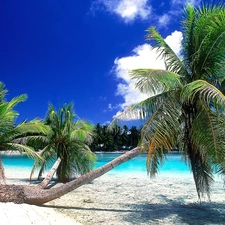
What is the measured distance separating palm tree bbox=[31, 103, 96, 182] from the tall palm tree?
5.07 metres

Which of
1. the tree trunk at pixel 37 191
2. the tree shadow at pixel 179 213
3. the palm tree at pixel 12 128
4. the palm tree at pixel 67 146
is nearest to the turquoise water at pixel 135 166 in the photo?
the palm tree at pixel 67 146

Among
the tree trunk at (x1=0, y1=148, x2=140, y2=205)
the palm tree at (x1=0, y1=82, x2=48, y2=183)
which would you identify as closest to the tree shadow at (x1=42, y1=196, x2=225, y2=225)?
the tree trunk at (x1=0, y1=148, x2=140, y2=205)

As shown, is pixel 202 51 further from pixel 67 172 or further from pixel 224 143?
pixel 67 172

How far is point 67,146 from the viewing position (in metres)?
11.5

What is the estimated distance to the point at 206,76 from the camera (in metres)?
6.63

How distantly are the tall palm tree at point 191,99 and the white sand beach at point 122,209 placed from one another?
3.29ft

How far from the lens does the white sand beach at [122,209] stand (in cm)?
561

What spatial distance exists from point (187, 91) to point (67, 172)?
25.9 feet

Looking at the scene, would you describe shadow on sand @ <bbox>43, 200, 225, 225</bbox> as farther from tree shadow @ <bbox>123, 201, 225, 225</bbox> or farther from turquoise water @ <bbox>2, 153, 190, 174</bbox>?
turquoise water @ <bbox>2, 153, 190, 174</bbox>

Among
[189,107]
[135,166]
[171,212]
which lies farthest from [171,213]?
[135,166]

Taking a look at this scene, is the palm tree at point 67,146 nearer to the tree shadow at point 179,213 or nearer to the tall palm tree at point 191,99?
the tree shadow at point 179,213

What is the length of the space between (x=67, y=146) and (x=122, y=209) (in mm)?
5078

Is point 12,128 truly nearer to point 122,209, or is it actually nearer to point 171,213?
point 122,209

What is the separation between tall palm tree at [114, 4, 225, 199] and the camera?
5.73 meters
